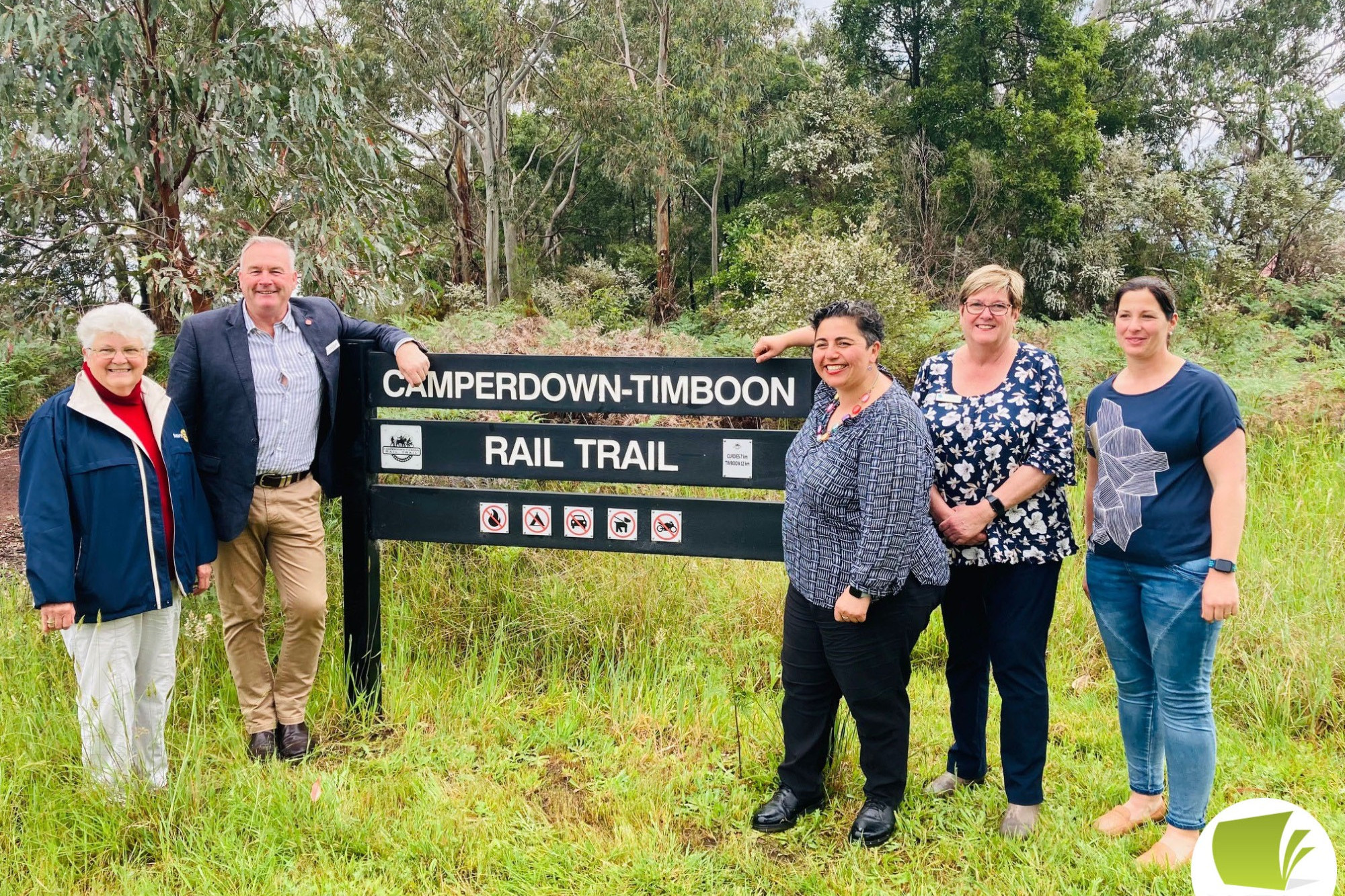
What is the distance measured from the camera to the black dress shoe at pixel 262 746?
3.38m

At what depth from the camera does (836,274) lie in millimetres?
13180

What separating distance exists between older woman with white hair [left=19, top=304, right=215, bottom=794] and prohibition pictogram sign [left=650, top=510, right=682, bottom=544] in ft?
5.23

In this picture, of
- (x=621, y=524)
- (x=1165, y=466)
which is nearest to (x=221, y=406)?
(x=621, y=524)

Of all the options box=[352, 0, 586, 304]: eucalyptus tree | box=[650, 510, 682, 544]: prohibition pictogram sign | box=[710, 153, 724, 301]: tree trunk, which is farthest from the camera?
box=[710, 153, 724, 301]: tree trunk

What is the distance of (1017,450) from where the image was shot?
108 inches

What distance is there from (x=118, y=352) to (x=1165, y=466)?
10.3 ft

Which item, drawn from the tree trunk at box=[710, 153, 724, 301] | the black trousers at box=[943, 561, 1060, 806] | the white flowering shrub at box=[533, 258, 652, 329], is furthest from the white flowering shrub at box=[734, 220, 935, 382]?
the tree trunk at box=[710, 153, 724, 301]

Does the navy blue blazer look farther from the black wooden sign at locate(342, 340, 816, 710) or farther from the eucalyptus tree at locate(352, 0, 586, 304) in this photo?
the eucalyptus tree at locate(352, 0, 586, 304)

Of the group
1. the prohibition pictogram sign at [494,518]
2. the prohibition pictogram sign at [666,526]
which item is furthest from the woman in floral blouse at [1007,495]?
the prohibition pictogram sign at [494,518]

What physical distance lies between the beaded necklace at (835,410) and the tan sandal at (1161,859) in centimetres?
153

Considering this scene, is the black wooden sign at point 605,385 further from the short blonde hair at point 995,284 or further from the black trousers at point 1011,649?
the black trousers at point 1011,649

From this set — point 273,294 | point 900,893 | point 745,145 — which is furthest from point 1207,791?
point 745,145

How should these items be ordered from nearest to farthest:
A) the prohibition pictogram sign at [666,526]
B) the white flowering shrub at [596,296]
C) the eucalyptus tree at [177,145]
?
the prohibition pictogram sign at [666,526]
the eucalyptus tree at [177,145]
the white flowering shrub at [596,296]

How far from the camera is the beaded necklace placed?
2723 mm
